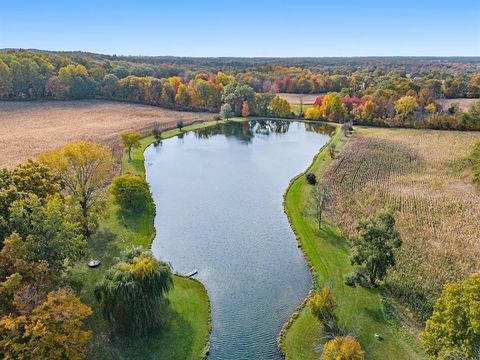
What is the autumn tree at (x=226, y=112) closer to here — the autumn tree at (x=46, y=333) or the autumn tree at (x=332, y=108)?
the autumn tree at (x=332, y=108)

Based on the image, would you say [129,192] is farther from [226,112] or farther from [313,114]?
[313,114]

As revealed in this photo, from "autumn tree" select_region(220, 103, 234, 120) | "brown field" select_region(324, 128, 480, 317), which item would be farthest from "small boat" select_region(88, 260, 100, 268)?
"autumn tree" select_region(220, 103, 234, 120)

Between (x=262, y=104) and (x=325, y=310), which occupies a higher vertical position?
(x=262, y=104)

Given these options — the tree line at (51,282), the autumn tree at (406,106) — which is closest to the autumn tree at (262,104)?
the autumn tree at (406,106)

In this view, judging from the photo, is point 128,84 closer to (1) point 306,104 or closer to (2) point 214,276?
(1) point 306,104

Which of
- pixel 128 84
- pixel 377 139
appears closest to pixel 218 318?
pixel 377 139

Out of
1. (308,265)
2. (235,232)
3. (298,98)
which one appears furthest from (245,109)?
(308,265)

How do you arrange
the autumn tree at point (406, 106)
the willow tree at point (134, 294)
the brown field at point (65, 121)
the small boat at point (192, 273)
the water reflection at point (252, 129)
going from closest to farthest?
the willow tree at point (134, 294) < the small boat at point (192, 273) < the brown field at point (65, 121) < the water reflection at point (252, 129) < the autumn tree at point (406, 106)
